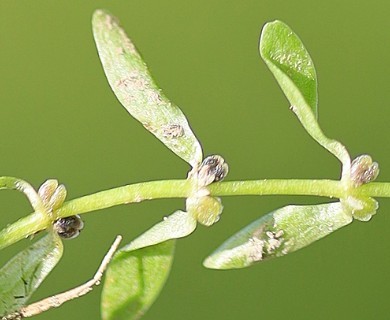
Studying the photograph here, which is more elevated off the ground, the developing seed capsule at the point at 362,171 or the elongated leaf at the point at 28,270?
the developing seed capsule at the point at 362,171

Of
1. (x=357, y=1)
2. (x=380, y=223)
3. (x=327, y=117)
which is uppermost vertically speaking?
(x=357, y=1)

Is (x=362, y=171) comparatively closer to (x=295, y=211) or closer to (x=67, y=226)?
(x=295, y=211)

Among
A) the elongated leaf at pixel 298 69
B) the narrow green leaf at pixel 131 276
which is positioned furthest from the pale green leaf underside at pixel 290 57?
the narrow green leaf at pixel 131 276

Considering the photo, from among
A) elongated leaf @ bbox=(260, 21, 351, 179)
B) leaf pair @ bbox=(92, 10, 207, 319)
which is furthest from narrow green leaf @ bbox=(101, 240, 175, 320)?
elongated leaf @ bbox=(260, 21, 351, 179)

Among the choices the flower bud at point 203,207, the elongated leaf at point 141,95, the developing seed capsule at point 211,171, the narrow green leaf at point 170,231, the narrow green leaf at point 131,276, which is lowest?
the narrow green leaf at point 131,276

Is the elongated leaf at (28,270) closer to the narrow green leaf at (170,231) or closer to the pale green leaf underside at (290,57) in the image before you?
the narrow green leaf at (170,231)

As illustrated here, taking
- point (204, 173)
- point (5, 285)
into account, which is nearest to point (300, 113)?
point (204, 173)

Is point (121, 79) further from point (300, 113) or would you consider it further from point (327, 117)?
point (327, 117)
